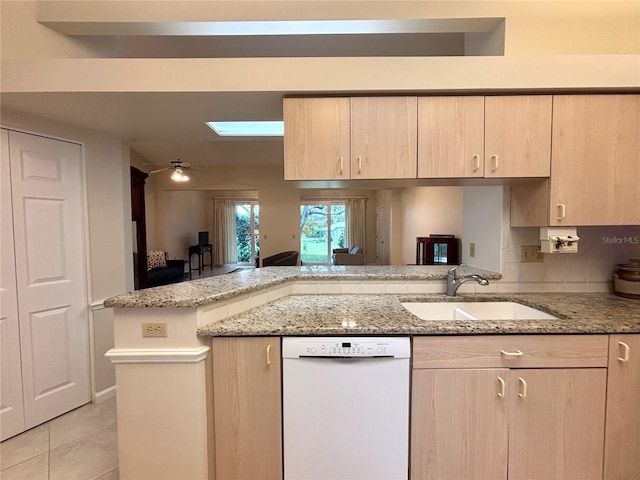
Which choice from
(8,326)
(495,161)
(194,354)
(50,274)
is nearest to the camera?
(194,354)

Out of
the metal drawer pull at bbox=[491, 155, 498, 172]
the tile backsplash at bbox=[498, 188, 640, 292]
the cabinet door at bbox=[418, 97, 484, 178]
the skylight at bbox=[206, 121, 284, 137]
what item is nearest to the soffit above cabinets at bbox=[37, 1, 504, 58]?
the cabinet door at bbox=[418, 97, 484, 178]

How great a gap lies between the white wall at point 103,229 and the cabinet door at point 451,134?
96.9 inches

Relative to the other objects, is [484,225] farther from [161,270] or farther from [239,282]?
[161,270]

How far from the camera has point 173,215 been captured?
8484mm

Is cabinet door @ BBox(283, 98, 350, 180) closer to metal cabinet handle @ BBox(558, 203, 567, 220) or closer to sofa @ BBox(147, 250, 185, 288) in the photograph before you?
metal cabinet handle @ BBox(558, 203, 567, 220)

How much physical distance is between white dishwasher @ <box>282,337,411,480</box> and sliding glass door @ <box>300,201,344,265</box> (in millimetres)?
8551

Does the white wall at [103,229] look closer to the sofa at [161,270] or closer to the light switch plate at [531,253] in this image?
the light switch plate at [531,253]

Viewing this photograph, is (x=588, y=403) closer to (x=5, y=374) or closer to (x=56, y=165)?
(x=5, y=374)

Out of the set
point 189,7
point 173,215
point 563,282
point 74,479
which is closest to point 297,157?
point 189,7

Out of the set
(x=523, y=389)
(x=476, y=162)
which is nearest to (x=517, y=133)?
(x=476, y=162)

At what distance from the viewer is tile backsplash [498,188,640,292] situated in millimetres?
2020

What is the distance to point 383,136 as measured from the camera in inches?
65.9

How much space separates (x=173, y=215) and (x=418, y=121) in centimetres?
836

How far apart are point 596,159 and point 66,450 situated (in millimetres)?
3665
